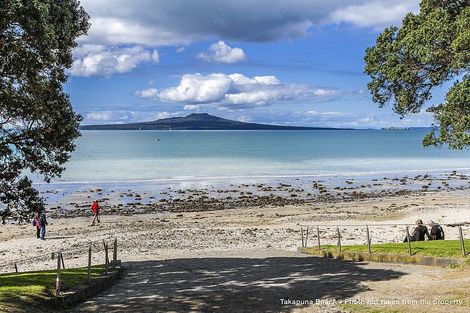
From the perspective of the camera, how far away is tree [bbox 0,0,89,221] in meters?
13.3

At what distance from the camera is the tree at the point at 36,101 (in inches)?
523

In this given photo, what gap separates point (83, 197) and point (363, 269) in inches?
2103

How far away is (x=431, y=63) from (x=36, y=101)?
1410 cm

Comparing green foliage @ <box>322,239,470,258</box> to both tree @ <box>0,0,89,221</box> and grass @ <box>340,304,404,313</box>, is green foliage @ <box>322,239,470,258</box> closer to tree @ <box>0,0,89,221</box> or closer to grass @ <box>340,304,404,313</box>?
grass @ <box>340,304,404,313</box>

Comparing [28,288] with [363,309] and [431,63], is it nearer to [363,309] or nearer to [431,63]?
[363,309]

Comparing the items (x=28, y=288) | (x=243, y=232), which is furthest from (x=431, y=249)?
(x=243, y=232)

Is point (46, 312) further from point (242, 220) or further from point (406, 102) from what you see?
point (242, 220)

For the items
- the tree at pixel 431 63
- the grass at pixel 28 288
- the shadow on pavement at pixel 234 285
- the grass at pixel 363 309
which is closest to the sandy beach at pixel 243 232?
the shadow on pavement at pixel 234 285

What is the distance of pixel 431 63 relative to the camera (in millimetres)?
17109

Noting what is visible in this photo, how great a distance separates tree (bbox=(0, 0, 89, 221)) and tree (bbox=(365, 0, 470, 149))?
11947mm

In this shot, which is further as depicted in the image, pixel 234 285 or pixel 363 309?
pixel 234 285

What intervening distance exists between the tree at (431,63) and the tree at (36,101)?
39.2ft

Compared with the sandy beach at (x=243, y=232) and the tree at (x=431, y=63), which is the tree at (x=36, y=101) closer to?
the sandy beach at (x=243, y=232)

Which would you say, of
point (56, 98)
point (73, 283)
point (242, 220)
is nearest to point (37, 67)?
point (56, 98)
